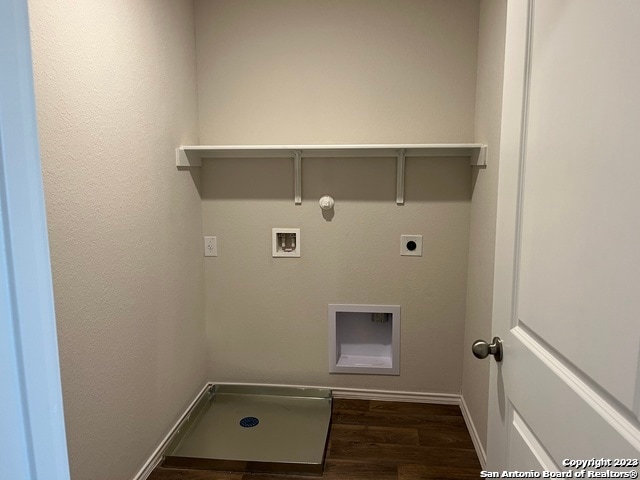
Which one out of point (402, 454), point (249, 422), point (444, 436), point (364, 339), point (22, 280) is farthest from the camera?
point (364, 339)

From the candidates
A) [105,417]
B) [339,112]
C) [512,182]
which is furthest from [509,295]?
[339,112]

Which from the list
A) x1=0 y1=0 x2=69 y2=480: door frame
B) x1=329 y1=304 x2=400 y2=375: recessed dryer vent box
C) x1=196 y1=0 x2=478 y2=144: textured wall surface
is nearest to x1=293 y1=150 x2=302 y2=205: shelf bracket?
x1=196 y1=0 x2=478 y2=144: textured wall surface

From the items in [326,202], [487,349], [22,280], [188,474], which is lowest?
[188,474]

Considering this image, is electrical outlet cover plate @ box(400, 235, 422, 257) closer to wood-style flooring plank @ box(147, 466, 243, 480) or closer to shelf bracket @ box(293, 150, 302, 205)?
shelf bracket @ box(293, 150, 302, 205)

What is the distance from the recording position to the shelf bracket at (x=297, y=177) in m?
2.32

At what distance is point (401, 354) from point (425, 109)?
1.44 m

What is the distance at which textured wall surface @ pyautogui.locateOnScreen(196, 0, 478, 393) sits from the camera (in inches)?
87.9

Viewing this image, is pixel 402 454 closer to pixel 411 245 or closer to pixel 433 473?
pixel 433 473

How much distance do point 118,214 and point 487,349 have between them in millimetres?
1408

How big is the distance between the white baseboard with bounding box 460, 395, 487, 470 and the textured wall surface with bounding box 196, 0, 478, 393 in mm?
130

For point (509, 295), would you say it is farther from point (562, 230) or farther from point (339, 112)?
point (339, 112)

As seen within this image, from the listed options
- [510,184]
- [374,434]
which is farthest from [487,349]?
[374,434]

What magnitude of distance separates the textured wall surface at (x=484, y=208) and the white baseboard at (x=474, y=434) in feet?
0.13

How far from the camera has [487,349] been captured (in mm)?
1008
